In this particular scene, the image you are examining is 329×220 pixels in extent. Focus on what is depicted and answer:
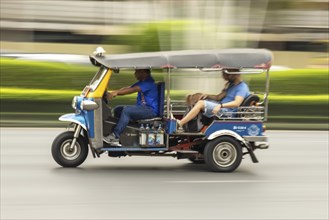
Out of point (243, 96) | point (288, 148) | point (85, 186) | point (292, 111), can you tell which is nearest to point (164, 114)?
point (243, 96)

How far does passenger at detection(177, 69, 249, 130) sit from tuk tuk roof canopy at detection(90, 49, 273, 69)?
0.32 m

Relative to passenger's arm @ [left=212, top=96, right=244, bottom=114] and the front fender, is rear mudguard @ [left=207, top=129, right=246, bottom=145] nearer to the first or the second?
passenger's arm @ [left=212, top=96, right=244, bottom=114]

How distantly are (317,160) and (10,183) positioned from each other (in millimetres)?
5292

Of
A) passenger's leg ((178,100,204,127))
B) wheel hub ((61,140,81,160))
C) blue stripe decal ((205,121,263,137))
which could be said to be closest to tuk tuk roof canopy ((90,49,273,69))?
passenger's leg ((178,100,204,127))

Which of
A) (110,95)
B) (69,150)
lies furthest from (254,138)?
(69,150)

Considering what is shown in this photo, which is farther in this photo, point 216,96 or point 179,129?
point 216,96

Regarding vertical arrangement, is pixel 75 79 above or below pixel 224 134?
above

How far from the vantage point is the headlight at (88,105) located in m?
10.2

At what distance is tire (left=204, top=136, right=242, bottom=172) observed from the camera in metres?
10.3

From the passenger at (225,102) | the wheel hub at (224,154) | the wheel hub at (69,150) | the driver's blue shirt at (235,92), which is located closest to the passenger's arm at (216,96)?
the passenger at (225,102)

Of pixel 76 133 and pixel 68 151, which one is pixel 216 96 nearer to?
pixel 76 133

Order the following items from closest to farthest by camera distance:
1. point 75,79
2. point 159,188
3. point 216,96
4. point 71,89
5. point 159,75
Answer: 1. point 159,188
2. point 216,96
3. point 159,75
4. point 71,89
5. point 75,79

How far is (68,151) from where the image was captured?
407 inches

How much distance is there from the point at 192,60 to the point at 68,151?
2163 mm
